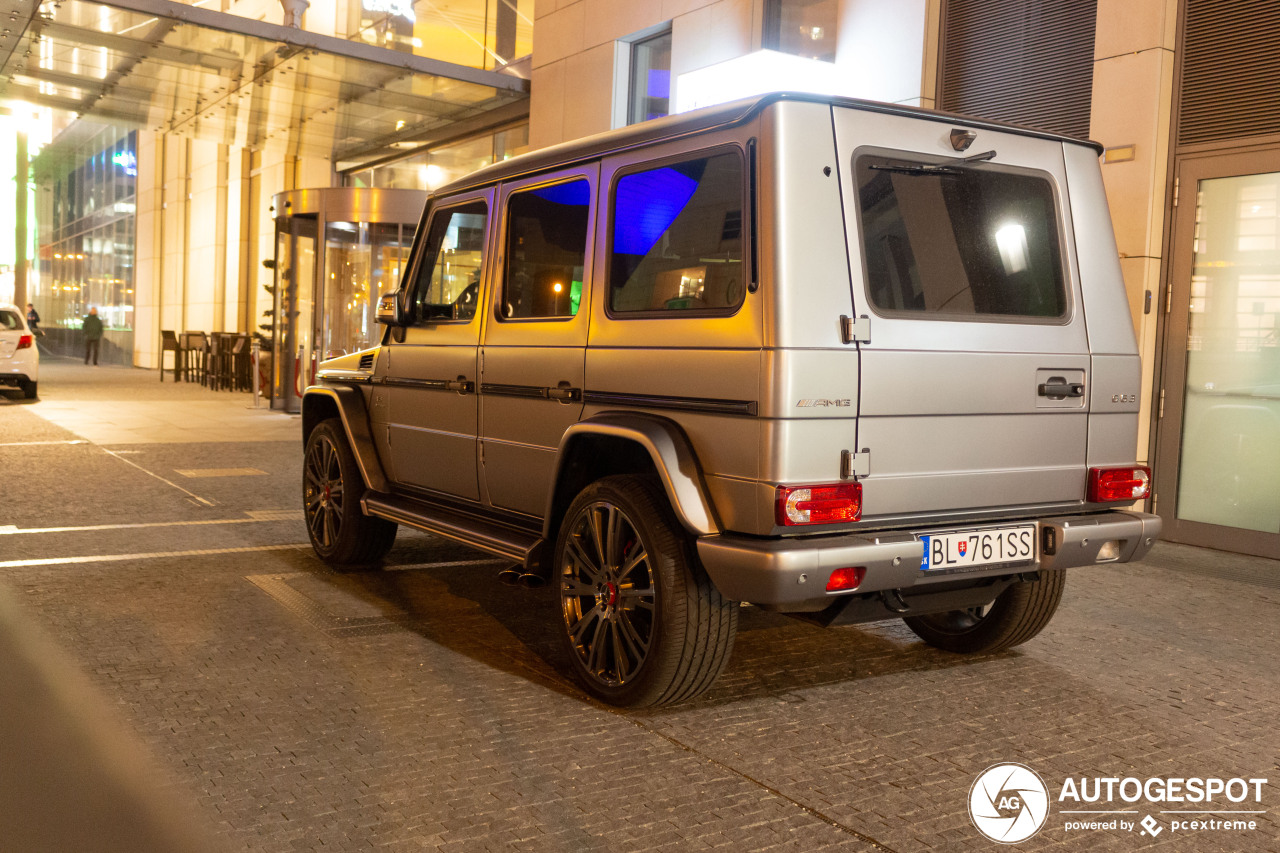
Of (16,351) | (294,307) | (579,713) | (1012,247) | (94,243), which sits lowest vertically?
(579,713)

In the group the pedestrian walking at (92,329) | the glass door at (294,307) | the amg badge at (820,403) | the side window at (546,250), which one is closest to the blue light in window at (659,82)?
the glass door at (294,307)

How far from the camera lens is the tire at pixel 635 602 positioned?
13.2 ft

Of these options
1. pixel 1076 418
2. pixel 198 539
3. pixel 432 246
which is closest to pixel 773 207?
pixel 1076 418

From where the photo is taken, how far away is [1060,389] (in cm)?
439

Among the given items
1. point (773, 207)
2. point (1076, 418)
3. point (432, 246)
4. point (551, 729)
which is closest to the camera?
point (773, 207)

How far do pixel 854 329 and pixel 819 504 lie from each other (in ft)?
1.94

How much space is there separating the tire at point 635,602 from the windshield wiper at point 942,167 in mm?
1415

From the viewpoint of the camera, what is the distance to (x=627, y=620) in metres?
4.25

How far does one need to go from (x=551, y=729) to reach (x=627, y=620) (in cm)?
47

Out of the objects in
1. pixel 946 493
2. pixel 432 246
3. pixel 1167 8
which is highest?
pixel 1167 8

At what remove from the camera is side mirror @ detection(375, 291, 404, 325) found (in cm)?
601

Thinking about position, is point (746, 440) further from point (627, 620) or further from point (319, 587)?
point (319, 587)

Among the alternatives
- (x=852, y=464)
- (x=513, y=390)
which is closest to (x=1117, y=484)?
(x=852, y=464)

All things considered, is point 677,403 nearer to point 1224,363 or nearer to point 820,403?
point 820,403
